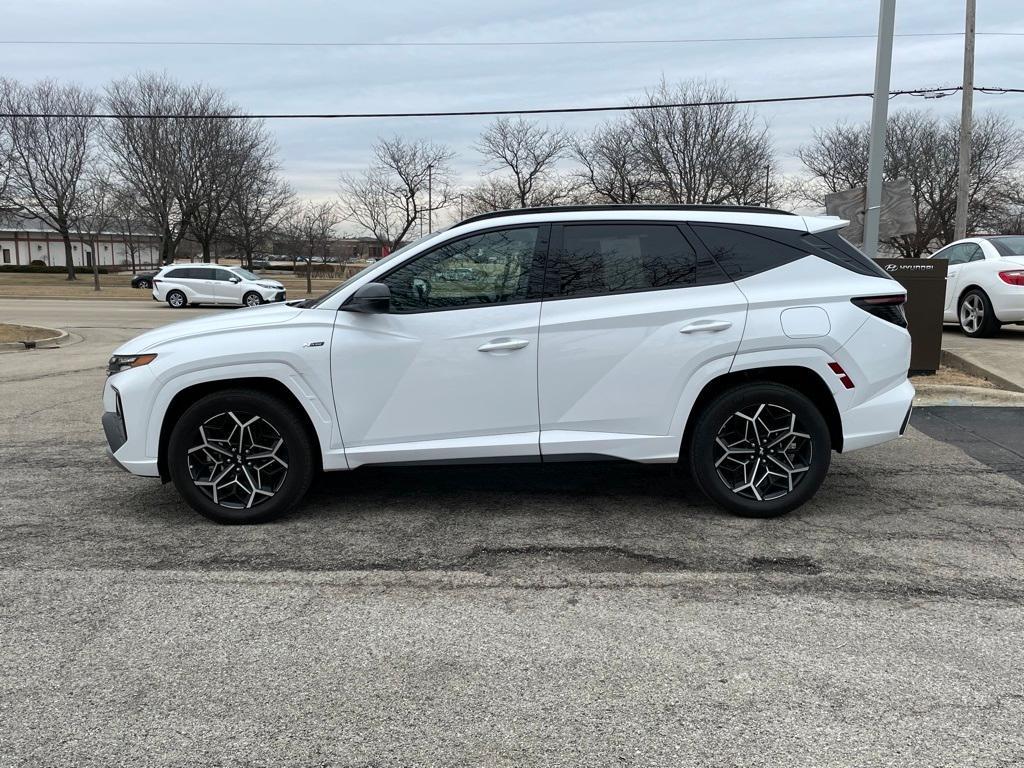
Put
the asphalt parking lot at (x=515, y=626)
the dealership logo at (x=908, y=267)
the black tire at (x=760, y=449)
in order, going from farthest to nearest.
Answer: the dealership logo at (x=908, y=267)
the black tire at (x=760, y=449)
the asphalt parking lot at (x=515, y=626)

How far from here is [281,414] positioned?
183 inches

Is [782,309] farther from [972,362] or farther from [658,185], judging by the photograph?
[658,185]

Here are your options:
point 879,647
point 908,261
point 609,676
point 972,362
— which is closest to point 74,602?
point 609,676

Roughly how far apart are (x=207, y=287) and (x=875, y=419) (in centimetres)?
2978

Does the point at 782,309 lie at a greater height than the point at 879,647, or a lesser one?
greater

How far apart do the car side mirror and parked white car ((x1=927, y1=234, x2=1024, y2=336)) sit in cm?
945

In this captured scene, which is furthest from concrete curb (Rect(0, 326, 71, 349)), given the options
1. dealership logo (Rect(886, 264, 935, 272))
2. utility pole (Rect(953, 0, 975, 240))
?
utility pole (Rect(953, 0, 975, 240))

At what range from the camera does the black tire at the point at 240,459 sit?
4641 mm

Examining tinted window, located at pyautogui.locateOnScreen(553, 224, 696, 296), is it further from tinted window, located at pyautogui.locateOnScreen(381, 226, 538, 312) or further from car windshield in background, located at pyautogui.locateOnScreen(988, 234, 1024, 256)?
car windshield in background, located at pyautogui.locateOnScreen(988, 234, 1024, 256)

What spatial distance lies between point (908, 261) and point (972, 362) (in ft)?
5.14

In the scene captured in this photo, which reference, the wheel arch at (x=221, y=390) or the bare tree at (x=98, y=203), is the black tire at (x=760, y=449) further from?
the bare tree at (x=98, y=203)

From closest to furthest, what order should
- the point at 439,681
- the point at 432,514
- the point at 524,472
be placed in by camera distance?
the point at 439,681 < the point at 432,514 < the point at 524,472

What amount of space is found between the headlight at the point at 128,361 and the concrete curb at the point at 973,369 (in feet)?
28.3

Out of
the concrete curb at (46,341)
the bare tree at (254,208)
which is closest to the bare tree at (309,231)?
the bare tree at (254,208)
